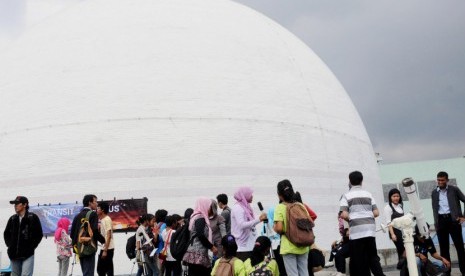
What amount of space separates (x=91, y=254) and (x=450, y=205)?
576 cm

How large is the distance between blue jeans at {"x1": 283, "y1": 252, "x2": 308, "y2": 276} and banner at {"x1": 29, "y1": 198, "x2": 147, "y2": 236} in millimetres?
10903

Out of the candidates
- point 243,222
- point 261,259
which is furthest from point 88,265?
point 261,259

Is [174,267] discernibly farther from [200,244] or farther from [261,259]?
[261,259]

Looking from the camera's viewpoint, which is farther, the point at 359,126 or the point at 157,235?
the point at 359,126

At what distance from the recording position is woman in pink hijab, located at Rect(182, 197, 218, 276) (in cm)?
670

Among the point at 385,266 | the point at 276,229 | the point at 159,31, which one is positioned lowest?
the point at 385,266

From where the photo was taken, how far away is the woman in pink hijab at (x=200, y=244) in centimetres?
670

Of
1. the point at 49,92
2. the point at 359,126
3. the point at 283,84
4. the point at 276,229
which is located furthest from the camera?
the point at 359,126

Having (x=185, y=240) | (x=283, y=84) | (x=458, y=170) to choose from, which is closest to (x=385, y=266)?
(x=185, y=240)

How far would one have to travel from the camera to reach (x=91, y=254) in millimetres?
7711

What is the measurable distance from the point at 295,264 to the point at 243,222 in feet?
4.38

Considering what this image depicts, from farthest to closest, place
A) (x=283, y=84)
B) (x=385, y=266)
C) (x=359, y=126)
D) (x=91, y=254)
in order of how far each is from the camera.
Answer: (x=359, y=126), (x=283, y=84), (x=385, y=266), (x=91, y=254)

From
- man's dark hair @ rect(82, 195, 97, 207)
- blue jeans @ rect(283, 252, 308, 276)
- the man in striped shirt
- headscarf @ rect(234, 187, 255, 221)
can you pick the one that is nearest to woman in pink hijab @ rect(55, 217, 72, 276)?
man's dark hair @ rect(82, 195, 97, 207)

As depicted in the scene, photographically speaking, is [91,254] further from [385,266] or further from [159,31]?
[159,31]
